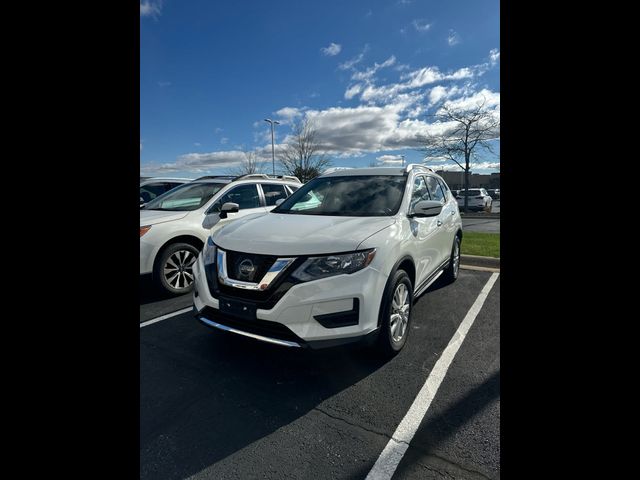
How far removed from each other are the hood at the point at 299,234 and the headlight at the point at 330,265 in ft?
0.19

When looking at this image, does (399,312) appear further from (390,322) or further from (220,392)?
(220,392)

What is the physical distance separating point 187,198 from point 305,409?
434cm

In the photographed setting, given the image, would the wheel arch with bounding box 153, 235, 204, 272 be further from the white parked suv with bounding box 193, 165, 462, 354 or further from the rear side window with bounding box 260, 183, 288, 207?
the white parked suv with bounding box 193, 165, 462, 354

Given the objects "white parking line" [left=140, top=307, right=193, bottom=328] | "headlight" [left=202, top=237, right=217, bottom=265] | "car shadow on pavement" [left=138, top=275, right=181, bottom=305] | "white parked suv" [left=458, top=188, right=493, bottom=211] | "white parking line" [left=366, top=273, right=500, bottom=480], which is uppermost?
"white parked suv" [left=458, top=188, right=493, bottom=211]

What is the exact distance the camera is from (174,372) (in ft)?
9.45

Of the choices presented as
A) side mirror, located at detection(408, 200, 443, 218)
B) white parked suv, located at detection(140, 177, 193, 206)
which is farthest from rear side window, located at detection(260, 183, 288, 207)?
white parked suv, located at detection(140, 177, 193, 206)

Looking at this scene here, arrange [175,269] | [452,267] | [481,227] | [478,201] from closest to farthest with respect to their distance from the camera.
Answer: [175,269], [452,267], [481,227], [478,201]

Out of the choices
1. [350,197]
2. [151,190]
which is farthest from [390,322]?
[151,190]

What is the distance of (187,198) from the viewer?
5656 mm

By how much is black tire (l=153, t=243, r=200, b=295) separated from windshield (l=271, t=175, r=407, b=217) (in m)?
1.74

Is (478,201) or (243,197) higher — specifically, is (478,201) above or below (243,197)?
above

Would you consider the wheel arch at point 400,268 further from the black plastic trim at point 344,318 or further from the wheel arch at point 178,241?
the wheel arch at point 178,241

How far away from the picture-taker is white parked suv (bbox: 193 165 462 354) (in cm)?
249

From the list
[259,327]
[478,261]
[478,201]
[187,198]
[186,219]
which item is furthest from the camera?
[478,201]
